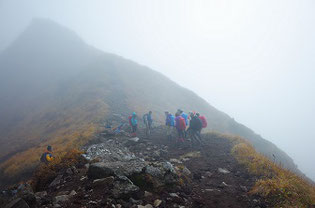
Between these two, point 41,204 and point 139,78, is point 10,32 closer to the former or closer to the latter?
point 139,78

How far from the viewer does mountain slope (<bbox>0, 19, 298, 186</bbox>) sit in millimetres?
25666

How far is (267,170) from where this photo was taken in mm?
9750

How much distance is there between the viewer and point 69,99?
4238cm

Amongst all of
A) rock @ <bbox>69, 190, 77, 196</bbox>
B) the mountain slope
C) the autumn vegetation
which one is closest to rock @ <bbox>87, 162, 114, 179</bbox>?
rock @ <bbox>69, 190, 77, 196</bbox>

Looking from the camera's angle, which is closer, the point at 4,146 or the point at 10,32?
the point at 4,146

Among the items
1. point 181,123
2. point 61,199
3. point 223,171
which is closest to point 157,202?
point 61,199

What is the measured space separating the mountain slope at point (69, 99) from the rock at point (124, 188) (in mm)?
11580

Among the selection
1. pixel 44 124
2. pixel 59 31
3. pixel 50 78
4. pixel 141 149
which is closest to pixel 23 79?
pixel 50 78

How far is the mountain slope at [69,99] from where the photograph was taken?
84.2ft

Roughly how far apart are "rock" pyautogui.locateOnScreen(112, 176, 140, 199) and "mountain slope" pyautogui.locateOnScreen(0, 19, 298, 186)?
11.6 meters

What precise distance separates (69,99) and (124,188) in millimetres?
40678

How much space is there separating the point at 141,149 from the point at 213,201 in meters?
8.91

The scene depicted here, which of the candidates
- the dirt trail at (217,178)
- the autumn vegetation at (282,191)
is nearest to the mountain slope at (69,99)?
the dirt trail at (217,178)

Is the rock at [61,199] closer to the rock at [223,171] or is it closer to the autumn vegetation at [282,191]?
the autumn vegetation at [282,191]
